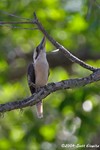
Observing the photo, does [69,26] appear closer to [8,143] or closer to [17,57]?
[17,57]

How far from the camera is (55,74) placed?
437 inches

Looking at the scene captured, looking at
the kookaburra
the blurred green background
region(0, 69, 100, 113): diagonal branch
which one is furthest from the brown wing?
the blurred green background

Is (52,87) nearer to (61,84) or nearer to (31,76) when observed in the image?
(61,84)

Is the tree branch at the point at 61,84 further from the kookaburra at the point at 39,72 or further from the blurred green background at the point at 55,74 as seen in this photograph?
the blurred green background at the point at 55,74

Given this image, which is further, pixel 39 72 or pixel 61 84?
pixel 39 72

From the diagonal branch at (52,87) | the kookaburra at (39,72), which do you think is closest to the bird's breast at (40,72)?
the kookaburra at (39,72)

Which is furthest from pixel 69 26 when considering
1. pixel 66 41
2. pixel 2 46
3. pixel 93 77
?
pixel 93 77

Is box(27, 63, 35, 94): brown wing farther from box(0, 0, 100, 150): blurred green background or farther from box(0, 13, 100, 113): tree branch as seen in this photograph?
box(0, 0, 100, 150): blurred green background

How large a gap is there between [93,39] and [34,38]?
102 centimetres

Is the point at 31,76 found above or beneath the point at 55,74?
above

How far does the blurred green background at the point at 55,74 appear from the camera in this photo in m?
9.41

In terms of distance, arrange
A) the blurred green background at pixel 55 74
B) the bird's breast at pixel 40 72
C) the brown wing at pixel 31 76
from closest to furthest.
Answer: the bird's breast at pixel 40 72
the brown wing at pixel 31 76
the blurred green background at pixel 55 74

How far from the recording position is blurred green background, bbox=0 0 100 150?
30.9 feet

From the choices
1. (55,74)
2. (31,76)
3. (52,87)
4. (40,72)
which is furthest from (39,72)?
(55,74)
